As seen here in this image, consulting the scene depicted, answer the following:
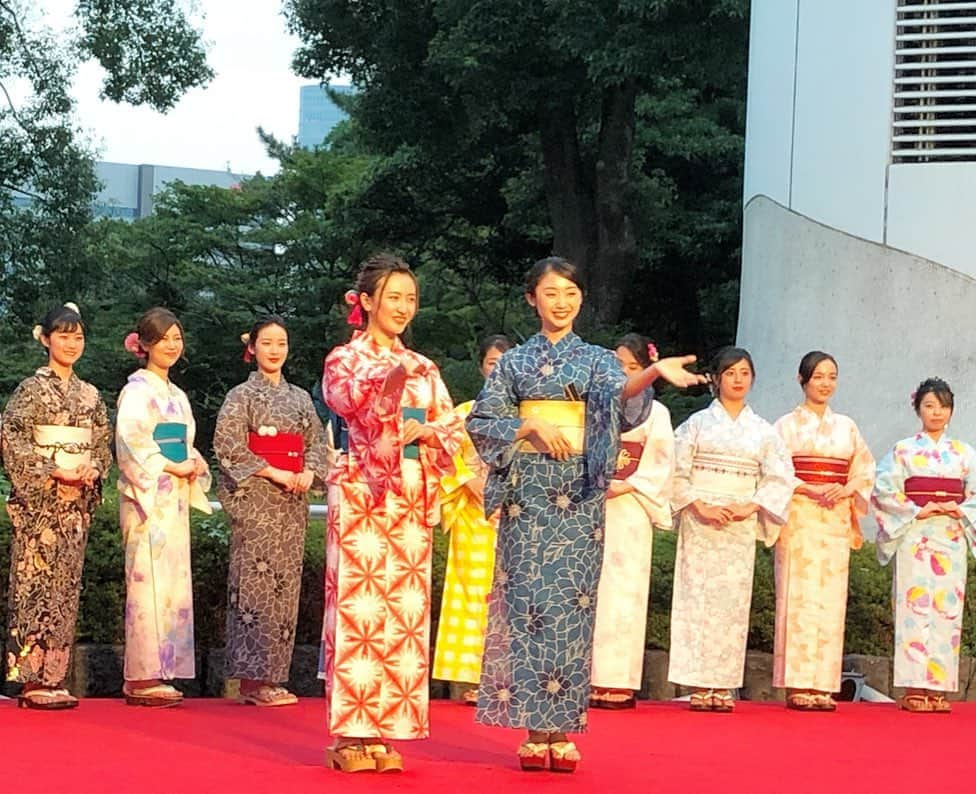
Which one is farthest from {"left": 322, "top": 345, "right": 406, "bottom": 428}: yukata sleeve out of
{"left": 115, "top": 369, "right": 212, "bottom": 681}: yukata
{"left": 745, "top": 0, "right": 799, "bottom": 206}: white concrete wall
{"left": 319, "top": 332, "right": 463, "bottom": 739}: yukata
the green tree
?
the green tree

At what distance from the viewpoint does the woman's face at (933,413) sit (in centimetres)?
833

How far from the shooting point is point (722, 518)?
7965 millimetres

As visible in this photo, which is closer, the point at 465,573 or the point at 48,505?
the point at 48,505

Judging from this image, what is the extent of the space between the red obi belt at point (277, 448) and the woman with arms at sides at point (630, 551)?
4.81 feet

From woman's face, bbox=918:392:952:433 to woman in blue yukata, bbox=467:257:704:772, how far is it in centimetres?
288

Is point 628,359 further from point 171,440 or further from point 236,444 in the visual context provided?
point 171,440

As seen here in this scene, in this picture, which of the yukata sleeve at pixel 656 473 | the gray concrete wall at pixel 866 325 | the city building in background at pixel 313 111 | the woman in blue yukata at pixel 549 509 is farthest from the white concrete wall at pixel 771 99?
the city building in background at pixel 313 111

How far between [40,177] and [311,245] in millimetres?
5193

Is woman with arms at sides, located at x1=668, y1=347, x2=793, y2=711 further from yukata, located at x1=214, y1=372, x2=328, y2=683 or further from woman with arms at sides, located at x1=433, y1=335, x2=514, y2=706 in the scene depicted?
yukata, located at x1=214, y1=372, x2=328, y2=683

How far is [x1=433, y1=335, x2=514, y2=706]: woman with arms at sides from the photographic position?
7.79 meters

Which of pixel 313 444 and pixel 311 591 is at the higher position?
pixel 313 444

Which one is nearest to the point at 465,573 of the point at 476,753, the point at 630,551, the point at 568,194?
the point at 630,551

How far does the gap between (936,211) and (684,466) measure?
11.6 ft

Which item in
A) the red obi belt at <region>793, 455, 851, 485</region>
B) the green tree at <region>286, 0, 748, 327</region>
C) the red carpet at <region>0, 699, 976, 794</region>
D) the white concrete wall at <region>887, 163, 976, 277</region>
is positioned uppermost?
the green tree at <region>286, 0, 748, 327</region>
